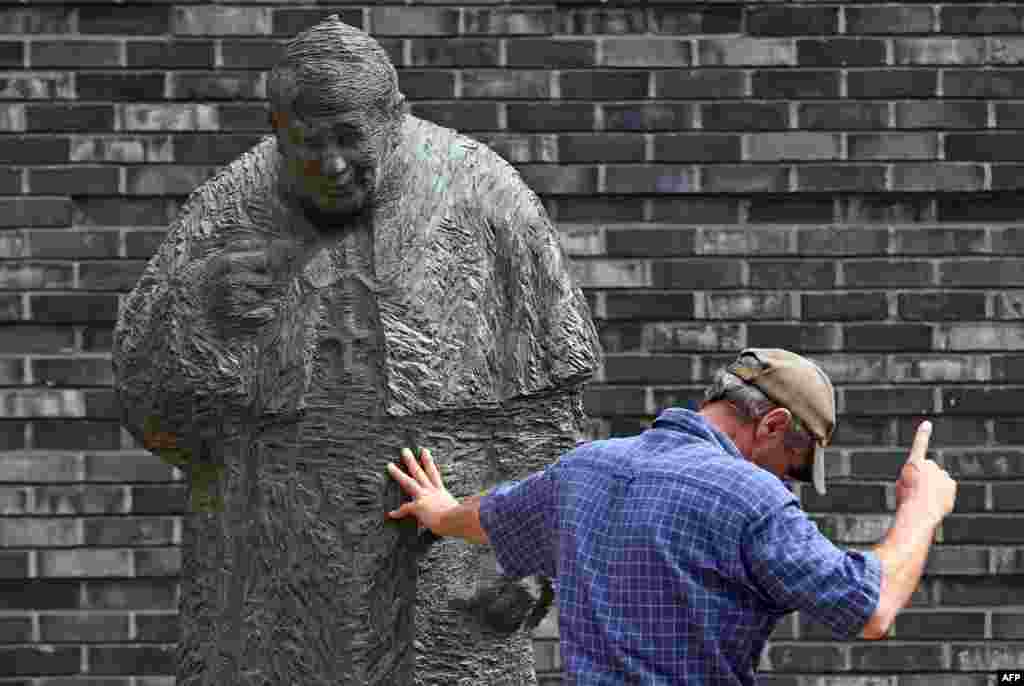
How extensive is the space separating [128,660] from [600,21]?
2.21 m

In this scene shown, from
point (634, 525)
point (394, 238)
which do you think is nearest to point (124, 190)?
point (394, 238)

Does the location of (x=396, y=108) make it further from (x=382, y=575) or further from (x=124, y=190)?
A: (x=124, y=190)

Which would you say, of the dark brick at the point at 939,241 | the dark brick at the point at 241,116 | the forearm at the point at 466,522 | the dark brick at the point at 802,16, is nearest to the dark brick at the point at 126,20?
the dark brick at the point at 241,116

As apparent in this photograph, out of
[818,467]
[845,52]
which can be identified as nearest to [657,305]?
[845,52]

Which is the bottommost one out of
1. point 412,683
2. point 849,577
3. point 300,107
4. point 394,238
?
point 412,683

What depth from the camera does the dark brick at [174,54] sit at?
17.1 feet

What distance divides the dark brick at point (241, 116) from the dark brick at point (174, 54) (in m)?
0.12

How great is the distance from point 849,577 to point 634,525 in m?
0.34

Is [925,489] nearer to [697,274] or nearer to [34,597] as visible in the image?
[697,274]

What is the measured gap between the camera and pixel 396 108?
10.5 feet

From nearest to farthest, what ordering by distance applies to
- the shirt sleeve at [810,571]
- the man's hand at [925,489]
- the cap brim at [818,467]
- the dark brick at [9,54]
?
the shirt sleeve at [810,571] → the man's hand at [925,489] → the cap brim at [818,467] → the dark brick at [9,54]

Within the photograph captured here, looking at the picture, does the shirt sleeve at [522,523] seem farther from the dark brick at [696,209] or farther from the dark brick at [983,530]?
the dark brick at [983,530]

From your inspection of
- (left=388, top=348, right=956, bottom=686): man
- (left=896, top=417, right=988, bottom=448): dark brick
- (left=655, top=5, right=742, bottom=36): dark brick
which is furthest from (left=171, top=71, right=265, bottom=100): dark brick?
(left=388, top=348, right=956, bottom=686): man

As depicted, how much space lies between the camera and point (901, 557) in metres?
2.82
